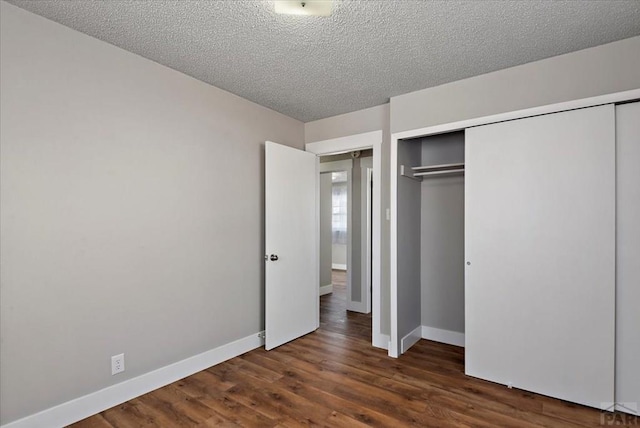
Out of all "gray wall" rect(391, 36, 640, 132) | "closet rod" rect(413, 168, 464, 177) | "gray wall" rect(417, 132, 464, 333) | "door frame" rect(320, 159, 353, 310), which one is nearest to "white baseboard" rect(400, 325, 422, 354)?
"gray wall" rect(417, 132, 464, 333)

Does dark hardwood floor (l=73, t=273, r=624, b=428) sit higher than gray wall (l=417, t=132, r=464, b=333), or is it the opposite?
gray wall (l=417, t=132, r=464, b=333)

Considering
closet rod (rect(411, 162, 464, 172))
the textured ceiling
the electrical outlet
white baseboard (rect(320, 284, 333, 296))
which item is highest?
the textured ceiling

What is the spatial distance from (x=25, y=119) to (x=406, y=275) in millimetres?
3180

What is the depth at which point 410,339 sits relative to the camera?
338cm

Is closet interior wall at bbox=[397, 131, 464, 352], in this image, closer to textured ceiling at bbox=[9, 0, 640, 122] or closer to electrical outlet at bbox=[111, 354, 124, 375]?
textured ceiling at bbox=[9, 0, 640, 122]

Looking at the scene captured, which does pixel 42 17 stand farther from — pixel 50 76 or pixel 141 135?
pixel 141 135

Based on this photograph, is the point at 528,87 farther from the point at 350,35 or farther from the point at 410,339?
the point at 410,339

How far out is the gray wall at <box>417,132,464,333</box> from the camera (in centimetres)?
343

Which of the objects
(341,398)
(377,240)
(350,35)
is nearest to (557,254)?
(377,240)

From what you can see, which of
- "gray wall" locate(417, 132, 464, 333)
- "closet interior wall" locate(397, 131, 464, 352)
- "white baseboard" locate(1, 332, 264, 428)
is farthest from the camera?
"gray wall" locate(417, 132, 464, 333)

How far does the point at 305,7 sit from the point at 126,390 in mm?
2760

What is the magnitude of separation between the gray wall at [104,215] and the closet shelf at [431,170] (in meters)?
1.68

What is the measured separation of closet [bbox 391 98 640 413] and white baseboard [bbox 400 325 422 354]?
2.11ft

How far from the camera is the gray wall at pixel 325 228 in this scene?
5738mm
